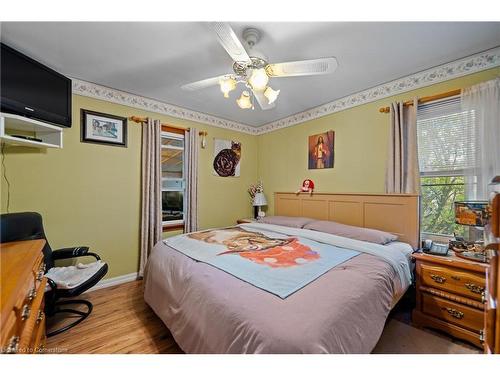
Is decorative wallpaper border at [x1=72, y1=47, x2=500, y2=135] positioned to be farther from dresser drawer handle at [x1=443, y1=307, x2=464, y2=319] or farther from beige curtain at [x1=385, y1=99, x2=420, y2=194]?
dresser drawer handle at [x1=443, y1=307, x2=464, y2=319]

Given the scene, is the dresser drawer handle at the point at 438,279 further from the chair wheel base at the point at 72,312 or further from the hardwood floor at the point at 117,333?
the chair wheel base at the point at 72,312

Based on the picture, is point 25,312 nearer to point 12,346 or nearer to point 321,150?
point 12,346

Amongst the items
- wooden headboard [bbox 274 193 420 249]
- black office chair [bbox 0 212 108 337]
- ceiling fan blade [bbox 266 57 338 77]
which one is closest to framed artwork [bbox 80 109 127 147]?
black office chair [bbox 0 212 108 337]

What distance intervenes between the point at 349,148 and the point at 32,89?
11.6ft

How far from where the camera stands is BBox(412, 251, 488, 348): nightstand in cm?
153

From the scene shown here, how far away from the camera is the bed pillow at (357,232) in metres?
2.06

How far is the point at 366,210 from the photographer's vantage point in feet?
8.41

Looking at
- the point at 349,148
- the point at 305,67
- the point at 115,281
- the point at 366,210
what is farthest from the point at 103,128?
the point at 366,210

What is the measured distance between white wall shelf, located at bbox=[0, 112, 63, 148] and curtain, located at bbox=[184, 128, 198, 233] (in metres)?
1.48

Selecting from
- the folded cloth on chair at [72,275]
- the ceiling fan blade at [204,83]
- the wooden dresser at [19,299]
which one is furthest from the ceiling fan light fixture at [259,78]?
the folded cloth on chair at [72,275]

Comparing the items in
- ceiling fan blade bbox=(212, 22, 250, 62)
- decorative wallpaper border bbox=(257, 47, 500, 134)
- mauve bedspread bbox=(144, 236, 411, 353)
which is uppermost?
decorative wallpaper border bbox=(257, 47, 500, 134)

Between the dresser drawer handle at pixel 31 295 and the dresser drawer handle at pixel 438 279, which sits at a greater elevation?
the dresser drawer handle at pixel 31 295

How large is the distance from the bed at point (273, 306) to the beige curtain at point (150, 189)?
3.19 feet
